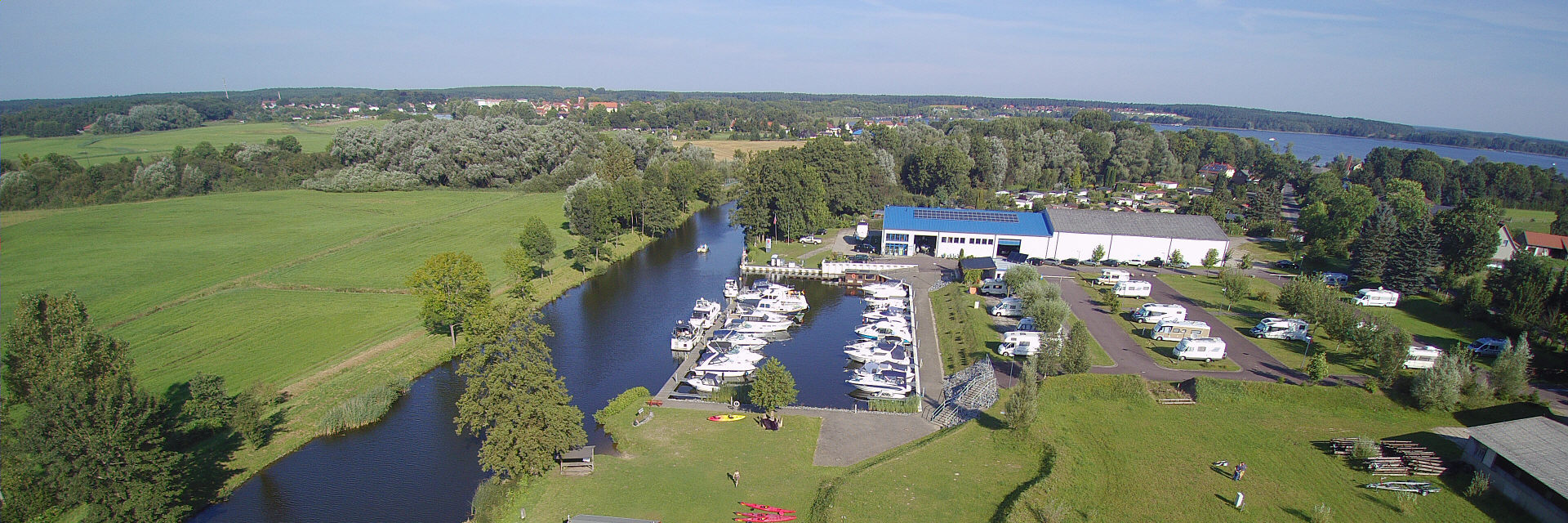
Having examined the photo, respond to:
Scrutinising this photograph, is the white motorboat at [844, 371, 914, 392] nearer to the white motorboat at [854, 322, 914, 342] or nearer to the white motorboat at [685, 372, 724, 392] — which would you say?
the white motorboat at [854, 322, 914, 342]

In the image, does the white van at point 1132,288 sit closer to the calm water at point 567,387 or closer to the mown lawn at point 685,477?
the calm water at point 567,387

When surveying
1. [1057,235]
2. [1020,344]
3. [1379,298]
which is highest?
[1057,235]

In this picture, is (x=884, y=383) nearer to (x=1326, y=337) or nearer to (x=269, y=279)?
(x=1326, y=337)

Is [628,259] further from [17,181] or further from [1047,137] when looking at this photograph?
[1047,137]

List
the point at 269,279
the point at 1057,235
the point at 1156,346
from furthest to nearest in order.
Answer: the point at 1057,235 < the point at 269,279 < the point at 1156,346

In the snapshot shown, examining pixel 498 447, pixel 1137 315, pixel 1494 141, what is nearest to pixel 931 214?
pixel 1137 315

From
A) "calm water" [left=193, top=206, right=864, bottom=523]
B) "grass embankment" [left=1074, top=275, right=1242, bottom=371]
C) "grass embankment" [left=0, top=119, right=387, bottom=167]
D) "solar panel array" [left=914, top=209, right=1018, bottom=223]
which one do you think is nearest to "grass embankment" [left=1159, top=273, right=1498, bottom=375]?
"grass embankment" [left=1074, top=275, right=1242, bottom=371]

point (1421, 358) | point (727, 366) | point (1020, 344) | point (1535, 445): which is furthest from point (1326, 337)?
point (727, 366)

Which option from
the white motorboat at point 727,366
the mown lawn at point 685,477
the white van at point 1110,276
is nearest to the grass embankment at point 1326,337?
the white van at point 1110,276

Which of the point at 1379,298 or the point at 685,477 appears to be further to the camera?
the point at 1379,298
